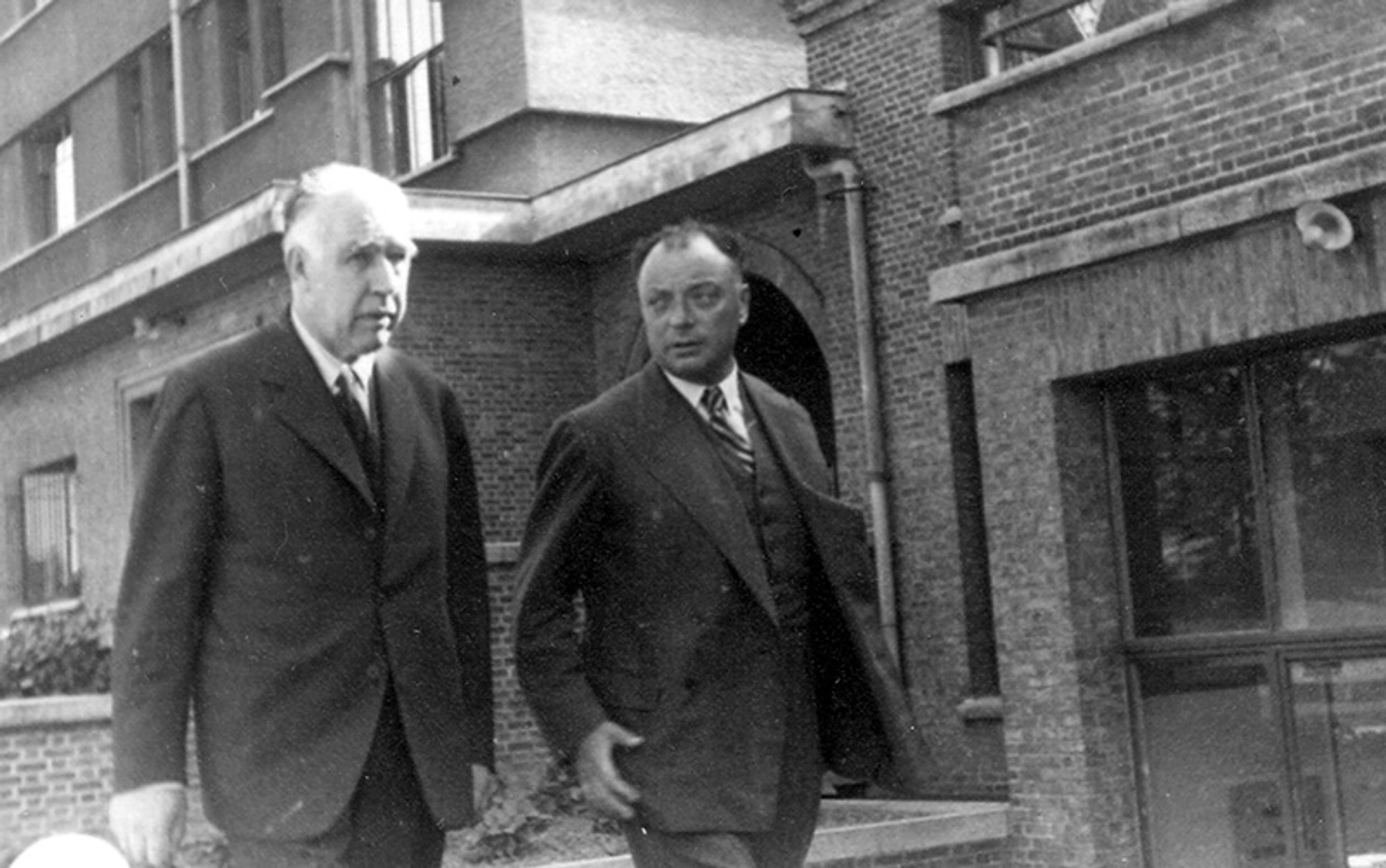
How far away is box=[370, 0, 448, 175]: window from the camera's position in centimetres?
1880

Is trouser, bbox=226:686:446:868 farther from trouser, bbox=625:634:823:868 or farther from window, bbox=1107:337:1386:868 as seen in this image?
window, bbox=1107:337:1386:868

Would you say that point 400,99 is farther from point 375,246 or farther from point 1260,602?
point 375,246

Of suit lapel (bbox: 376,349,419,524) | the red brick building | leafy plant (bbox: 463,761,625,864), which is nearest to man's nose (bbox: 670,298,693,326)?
suit lapel (bbox: 376,349,419,524)

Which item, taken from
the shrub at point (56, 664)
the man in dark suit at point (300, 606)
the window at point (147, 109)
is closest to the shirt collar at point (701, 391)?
the man in dark suit at point (300, 606)

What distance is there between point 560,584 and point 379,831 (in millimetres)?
802

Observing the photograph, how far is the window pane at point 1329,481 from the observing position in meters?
8.85

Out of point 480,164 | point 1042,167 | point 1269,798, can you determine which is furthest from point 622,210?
point 1269,798

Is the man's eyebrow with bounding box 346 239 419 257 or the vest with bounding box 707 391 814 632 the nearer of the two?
the man's eyebrow with bounding box 346 239 419 257

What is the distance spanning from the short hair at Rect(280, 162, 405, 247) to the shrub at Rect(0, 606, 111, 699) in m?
13.3

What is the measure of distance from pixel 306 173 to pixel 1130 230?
19.0 ft

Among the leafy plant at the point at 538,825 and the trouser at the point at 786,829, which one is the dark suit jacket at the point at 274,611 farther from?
the leafy plant at the point at 538,825

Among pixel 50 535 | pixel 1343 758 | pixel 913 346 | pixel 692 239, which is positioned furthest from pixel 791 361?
pixel 692 239

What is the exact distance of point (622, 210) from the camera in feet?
52.9

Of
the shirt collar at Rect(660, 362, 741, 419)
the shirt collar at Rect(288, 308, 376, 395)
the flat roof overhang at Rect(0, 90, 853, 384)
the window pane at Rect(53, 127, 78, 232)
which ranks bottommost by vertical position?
the shirt collar at Rect(660, 362, 741, 419)
